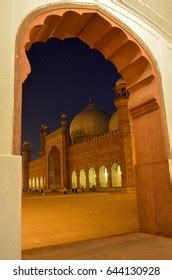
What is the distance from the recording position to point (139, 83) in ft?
12.9

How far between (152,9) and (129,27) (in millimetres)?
574

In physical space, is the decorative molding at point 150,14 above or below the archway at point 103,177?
above

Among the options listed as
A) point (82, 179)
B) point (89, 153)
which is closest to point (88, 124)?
point (89, 153)

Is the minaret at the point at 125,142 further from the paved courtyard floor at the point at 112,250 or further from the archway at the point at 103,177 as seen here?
the paved courtyard floor at the point at 112,250

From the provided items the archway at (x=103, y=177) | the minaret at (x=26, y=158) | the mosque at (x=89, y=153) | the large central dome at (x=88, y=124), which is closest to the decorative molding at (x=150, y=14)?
the mosque at (x=89, y=153)

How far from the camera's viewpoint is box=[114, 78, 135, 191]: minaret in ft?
61.2

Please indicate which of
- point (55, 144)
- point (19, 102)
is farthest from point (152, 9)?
point (55, 144)

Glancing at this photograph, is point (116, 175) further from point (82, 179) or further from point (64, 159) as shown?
point (64, 159)

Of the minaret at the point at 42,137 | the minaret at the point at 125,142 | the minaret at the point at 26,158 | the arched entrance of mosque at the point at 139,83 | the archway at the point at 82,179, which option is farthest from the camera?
the minaret at the point at 26,158

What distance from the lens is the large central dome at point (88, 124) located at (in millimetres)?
29211

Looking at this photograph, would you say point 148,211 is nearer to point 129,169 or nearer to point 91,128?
point 129,169

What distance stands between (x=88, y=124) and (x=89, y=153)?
18.0 feet

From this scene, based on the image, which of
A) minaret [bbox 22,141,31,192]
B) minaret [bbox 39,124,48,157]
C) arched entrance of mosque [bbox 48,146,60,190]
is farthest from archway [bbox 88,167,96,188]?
minaret [bbox 22,141,31,192]

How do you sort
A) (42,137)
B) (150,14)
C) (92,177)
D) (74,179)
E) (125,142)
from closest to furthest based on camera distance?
(150,14)
(125,142)
(92,177)
(74,179)
(42,137)
